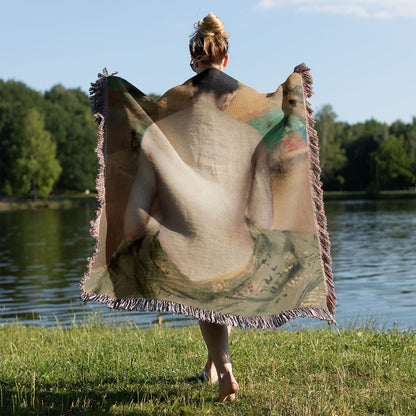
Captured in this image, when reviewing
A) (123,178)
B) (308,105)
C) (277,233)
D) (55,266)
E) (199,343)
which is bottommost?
(55,266)

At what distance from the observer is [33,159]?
→ 63844 millimetres

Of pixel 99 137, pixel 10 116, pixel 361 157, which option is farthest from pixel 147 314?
pixel 361 157

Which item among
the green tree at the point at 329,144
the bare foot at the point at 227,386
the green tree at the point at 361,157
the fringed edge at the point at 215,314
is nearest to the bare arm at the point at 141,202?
the fringed edge at the point at 215,314

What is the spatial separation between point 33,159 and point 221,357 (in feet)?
206

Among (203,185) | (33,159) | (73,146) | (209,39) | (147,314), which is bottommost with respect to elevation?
(147,314)

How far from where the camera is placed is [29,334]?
26.5 ft

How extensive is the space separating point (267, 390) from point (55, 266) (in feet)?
59.0

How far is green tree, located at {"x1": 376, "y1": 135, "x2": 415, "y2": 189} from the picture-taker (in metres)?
87.9

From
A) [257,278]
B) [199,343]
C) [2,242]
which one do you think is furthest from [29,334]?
[2,242]

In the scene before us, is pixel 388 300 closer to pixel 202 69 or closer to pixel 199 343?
pixel 199 343

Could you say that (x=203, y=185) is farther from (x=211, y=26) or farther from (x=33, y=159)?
(x=33, y=159)

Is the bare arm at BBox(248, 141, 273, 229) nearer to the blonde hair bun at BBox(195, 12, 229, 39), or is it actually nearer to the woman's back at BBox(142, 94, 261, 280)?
the woman's back at BBox(142, 94, 261, 280)

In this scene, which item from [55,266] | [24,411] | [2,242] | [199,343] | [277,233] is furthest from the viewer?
[2,242]

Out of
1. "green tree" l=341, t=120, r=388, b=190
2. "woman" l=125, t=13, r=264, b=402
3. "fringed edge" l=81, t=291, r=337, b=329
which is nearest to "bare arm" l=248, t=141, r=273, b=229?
"woman" l=125, t=13, r=264, b=402
